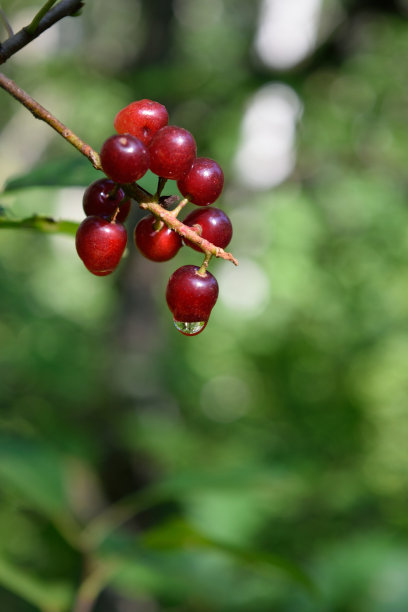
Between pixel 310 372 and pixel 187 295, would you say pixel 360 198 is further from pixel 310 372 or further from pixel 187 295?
pixel 187 295

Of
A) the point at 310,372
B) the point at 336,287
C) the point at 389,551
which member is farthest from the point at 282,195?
the point at 389,551

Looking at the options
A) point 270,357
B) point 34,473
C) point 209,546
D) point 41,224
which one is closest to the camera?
point 41,224

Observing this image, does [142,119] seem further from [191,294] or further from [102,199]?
[191,294]

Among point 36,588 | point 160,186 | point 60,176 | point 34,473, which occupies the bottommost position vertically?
point 36,588

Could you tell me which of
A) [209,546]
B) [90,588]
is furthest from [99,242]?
[90,588]

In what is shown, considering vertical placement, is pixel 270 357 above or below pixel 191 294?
above

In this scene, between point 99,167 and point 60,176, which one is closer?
point 99,167
